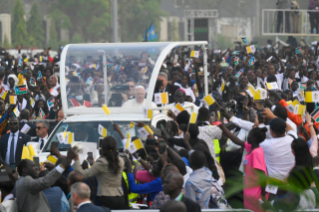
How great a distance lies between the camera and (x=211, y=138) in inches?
263

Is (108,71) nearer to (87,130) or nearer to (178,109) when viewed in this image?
(87,130)

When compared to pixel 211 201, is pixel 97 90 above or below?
above

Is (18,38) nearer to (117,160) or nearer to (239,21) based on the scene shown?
(239,21)

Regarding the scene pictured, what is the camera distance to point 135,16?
2411 inches

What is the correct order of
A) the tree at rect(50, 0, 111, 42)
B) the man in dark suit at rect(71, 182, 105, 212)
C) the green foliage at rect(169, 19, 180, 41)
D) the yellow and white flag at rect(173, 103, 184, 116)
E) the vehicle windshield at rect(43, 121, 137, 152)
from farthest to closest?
the green foliage at rect(169, 19, 180, 41), the tree at rect(50, 0, 111, 42), the vehicle windshield at rect(43, 121, 137, 152), the yellow and white flag at rect(173, 103, 184, 116), the man in dark suit at rect(71, 182, 105, 212)

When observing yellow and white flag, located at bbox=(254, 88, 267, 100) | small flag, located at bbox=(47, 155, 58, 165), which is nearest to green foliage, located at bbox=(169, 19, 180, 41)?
yellow and white flag, located at bbox=(254, 88, 267, 100)

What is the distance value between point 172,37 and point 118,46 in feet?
211

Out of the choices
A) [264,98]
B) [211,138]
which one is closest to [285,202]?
[211,138]

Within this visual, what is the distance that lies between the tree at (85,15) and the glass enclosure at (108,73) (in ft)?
156

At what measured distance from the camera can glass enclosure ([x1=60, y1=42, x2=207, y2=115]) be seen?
966 centimetres

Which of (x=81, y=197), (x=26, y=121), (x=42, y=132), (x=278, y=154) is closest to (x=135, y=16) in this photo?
(x=26, y=121)

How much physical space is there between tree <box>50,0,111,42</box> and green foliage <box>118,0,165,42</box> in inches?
79.1

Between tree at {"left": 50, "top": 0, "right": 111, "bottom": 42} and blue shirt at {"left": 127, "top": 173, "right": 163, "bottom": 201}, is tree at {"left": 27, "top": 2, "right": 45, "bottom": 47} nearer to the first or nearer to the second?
tree at {"left": 50, "top": 0, "right": 111, "bottom": 42}

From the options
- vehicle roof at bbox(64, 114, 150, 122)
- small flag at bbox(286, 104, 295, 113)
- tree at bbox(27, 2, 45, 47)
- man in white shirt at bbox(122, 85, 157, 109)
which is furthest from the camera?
tree at bbox(27, 2, 45, 47)
